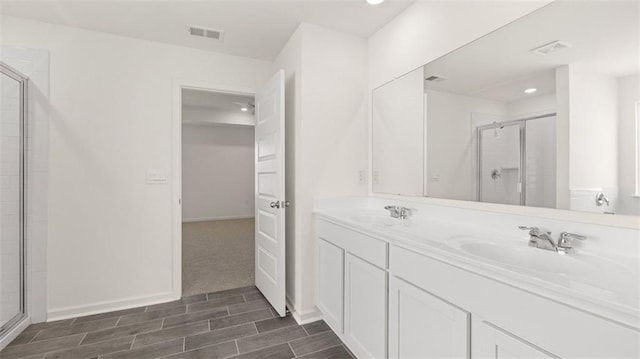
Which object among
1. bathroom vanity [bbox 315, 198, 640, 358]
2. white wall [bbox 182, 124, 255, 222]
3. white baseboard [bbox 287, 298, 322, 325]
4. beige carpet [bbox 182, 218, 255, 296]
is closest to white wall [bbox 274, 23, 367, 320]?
white baseboard [bbox 287, 298, 322, 325]

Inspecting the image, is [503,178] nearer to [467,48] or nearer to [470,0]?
[467,48]

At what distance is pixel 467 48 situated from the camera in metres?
1.63

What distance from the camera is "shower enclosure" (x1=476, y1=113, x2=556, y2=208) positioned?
1278mm

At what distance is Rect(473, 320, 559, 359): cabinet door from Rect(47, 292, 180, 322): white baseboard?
8.38ft

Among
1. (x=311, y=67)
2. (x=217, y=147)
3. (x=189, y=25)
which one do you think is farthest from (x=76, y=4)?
(x=217, y=147)

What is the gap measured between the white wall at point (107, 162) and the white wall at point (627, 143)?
293 cm

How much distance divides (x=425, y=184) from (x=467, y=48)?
87 centimetres

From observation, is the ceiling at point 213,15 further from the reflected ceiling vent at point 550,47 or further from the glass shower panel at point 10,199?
the reflected ceiling vent at point 550,47

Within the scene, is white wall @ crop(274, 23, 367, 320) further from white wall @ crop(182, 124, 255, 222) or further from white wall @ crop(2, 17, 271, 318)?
white wall @ crop(182, 124, 255, 222)

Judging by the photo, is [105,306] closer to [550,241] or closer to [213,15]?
[213,15]

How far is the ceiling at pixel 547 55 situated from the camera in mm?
1058

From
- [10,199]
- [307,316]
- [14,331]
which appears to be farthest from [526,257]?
[10,199]

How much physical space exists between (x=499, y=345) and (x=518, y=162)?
949mm

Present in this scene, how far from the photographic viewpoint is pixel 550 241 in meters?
1.12
